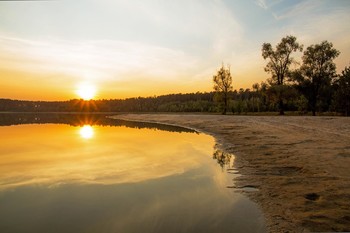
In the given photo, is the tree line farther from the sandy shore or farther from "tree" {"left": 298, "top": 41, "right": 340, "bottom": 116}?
the sandy shore

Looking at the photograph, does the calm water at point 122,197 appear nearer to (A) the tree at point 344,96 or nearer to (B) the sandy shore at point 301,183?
(B) the sandy shore at point 301,183

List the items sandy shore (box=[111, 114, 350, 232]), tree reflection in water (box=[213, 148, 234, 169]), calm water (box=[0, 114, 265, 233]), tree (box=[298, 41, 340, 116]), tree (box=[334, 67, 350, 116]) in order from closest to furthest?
sandy shore (box=[111, 114, 350, 232]), calm water (box=[0, 114, 265, 233]), tree reflection in water (box=[213, 148, 234, 169]), tree (box=[334, 67, 350, 116]), tree (box=[298, 41, 340, 116])

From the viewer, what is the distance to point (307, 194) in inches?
350

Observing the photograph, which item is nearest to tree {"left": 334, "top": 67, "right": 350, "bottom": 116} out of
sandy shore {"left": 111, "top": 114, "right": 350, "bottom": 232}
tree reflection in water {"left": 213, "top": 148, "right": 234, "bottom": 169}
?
sandy shore {"left": 111, "top": 114, "right": 350, "bottom": 232}

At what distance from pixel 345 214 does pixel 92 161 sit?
12.8 metres

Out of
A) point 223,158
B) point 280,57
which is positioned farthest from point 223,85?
point 223,158

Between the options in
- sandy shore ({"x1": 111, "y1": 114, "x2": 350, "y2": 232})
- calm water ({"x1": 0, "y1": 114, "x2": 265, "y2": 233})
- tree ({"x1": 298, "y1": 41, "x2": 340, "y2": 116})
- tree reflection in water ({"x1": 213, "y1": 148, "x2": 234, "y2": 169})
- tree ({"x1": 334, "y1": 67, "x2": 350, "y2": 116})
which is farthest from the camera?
tree ({"x1": 298, "y1": 41, "x2": 340, "y2": 116})

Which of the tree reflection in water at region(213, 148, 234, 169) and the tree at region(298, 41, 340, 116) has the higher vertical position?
the tree at region(298, 41, 340, 116)

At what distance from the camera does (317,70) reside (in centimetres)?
5491

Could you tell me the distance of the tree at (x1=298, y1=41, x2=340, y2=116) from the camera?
5372cm

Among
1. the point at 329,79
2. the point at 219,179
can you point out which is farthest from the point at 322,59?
the point at 219,179

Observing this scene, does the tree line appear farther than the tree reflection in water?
Yes

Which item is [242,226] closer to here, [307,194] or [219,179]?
[307,194]

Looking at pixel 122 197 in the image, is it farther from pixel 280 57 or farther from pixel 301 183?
pixel 280 57
